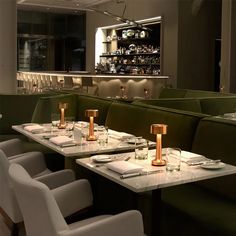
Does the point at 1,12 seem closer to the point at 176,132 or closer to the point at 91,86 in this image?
the point at 91,86

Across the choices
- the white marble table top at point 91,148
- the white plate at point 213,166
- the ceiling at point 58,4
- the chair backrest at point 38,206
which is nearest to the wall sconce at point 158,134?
the white plate at point 213,166

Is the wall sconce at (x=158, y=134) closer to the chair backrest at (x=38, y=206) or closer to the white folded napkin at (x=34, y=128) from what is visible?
the chair backrest at (x=38, y=206)

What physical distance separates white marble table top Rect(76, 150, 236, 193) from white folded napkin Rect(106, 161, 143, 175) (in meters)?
0.03

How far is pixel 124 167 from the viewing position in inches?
106

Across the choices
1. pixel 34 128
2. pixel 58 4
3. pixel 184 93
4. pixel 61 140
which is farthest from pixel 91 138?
pixel 58 4

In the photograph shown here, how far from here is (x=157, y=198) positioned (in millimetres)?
2643

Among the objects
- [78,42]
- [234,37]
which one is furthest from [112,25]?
[234,37]

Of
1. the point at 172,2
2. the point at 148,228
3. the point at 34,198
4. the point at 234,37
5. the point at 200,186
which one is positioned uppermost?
the point at 172,2

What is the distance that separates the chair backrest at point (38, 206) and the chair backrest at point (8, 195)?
58cm

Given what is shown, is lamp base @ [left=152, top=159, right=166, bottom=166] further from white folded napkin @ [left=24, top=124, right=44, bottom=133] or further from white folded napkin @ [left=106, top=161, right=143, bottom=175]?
white folded napkin @ [left=24, top=124, right=44, bottom=133]

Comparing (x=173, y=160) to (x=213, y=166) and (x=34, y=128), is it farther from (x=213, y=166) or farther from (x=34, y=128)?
(x=34, y=128)

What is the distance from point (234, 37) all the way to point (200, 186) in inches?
258

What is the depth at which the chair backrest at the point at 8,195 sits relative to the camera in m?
2.93

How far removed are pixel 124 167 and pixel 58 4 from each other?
1253 centimetres
